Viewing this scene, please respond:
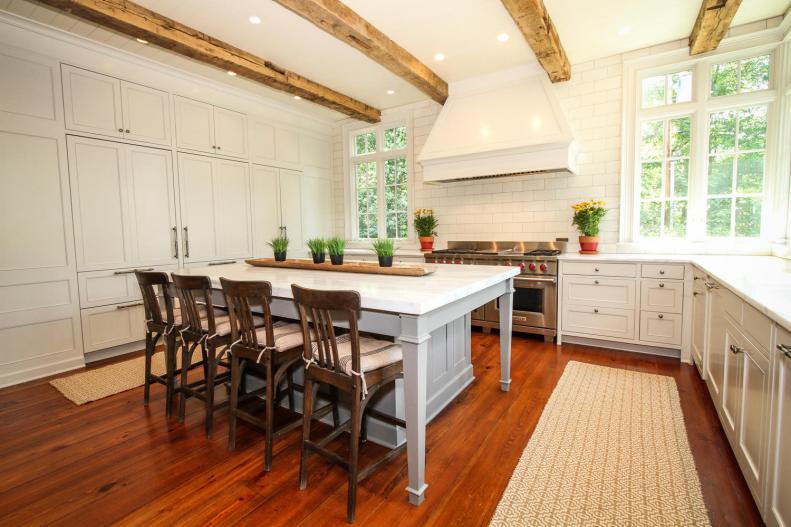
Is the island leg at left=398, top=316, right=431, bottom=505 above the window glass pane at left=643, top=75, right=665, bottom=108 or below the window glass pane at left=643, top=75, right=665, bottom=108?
below

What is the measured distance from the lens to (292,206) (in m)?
5.59

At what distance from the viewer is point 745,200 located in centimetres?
354

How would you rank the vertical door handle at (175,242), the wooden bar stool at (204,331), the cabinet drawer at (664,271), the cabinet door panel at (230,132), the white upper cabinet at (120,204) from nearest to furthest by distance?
the wooden bar stool at (204,331), the cabinet drawer at (664,271), the white upper cabinet at (120,204), the vertical door handle at (175,242), the cabinet door panel at (230,132)

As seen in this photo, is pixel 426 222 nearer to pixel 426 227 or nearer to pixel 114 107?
pixel 426 227

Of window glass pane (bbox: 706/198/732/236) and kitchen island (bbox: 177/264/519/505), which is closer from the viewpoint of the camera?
kitchen island (bbox: 177/264/519/505)

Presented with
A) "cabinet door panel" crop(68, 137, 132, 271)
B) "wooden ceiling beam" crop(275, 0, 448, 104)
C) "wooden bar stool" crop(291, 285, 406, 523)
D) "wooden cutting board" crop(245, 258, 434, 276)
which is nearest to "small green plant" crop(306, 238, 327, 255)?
"wooden cutting board" crop(245, 258, 434, 276)

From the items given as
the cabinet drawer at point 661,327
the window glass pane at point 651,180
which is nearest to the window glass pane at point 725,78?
the window glass pane at point 651,180

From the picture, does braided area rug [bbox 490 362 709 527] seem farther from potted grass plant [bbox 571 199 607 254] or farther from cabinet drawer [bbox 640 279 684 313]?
potted grass plant [bbox 571 199 607 254]

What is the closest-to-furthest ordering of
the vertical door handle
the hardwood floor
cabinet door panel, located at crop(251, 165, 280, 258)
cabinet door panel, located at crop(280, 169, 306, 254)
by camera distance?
the hardwood floor, the vertical door handle, cabinet door panel, located at crop(251, 165, 280, 258), cabinet door panel, located at crop(280, 169, 306, 254)

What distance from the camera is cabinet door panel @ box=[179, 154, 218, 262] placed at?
14.0 ft

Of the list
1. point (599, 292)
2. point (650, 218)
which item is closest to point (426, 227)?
point (599, 292)

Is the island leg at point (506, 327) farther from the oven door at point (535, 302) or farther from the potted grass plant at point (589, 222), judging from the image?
the potted grass plant at point (589, 222)

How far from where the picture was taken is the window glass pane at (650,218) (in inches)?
156

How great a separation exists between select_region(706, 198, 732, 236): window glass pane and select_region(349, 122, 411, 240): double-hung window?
341 cm
